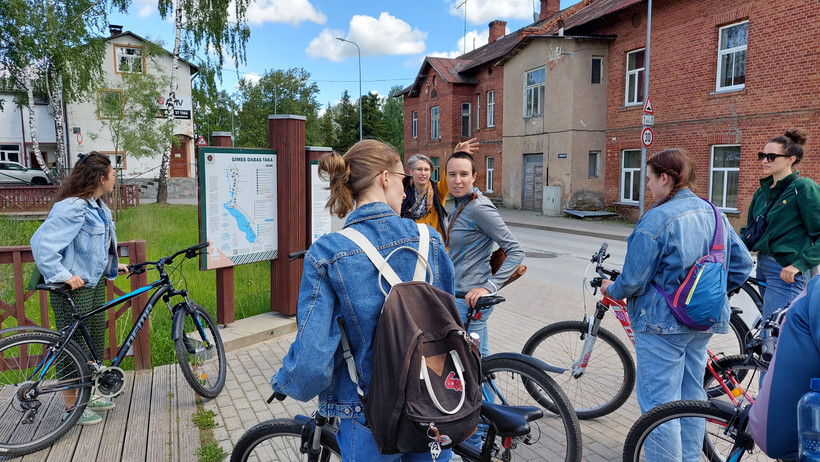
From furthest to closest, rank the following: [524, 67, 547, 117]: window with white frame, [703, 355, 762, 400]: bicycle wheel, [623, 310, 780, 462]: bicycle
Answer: [524, 67, 547, 117]: window with white frame
[703, 355, 762, 400]: bicycle wheel
[623, 310, 780, 462]: bicycle

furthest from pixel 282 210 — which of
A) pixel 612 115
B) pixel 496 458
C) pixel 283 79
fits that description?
pixel 283 79

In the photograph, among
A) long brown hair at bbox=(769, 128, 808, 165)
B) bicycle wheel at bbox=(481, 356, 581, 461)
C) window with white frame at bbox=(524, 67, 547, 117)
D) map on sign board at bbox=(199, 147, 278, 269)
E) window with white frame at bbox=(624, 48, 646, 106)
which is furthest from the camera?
window with white frame at bbox=(524, 67, 547, 117)

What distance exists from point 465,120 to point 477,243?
99.0 feet

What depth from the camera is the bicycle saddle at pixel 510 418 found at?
7.14 ft

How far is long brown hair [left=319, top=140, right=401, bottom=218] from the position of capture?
6.60 feet

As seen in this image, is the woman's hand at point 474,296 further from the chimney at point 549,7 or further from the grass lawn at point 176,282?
the chimney at point 549,7

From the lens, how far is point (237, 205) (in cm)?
573

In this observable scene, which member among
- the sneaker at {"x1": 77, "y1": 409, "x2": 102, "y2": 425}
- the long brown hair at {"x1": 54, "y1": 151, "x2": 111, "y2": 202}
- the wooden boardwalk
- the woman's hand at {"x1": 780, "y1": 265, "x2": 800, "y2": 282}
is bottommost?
the wooden boardwalk

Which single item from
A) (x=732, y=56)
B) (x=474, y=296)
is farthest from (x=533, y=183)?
(x=474, y=296)

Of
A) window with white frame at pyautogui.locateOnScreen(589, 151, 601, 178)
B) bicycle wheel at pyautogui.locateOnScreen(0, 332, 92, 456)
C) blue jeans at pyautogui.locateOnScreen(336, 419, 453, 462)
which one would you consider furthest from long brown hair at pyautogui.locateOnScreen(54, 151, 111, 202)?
window with white frame at pyautogui.locateOnScreen(589, 151, 601, 178)

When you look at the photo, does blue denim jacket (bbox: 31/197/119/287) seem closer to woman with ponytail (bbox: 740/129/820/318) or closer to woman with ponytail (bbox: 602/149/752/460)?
woman with ponytail (bbox: 602/149/752/460)

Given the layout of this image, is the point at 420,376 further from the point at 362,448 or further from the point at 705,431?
the point at 705,431

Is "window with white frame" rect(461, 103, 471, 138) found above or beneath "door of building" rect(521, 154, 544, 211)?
above

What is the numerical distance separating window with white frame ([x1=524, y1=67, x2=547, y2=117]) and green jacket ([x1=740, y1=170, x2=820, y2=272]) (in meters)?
20.6
